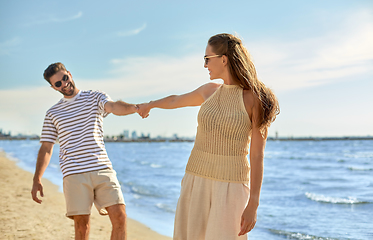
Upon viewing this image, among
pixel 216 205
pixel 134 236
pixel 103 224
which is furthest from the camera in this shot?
pixel 103 224

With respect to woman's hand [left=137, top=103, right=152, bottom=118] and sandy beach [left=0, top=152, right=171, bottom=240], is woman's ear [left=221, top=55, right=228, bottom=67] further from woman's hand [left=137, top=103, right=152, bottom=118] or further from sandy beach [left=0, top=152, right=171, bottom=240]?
sandy beach [left=0, top=152, right=171, bottom=240]

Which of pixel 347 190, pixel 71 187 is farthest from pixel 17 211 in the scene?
pixel 347 190

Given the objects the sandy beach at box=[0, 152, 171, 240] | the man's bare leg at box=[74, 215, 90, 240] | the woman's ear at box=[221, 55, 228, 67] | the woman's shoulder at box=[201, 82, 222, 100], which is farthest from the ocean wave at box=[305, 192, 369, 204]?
the woman's ear at box=[221, 55, 228, 67]

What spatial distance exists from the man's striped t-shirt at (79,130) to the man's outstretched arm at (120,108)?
6 centimetres

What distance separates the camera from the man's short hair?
351 cm

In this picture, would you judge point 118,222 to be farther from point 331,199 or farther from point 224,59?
point 331,199

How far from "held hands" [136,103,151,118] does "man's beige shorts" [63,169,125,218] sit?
628 mm

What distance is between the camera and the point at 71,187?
Answer: 3391mm

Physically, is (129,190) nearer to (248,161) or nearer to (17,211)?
(17,211)

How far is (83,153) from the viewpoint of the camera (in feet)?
11.1

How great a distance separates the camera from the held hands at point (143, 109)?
11.3 ft

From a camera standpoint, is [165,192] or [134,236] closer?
[134,236]

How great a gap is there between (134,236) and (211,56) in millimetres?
4823

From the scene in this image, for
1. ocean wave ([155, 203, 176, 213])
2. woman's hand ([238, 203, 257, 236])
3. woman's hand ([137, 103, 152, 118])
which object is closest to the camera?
woman's hand ([238, 203, 257, 236])
